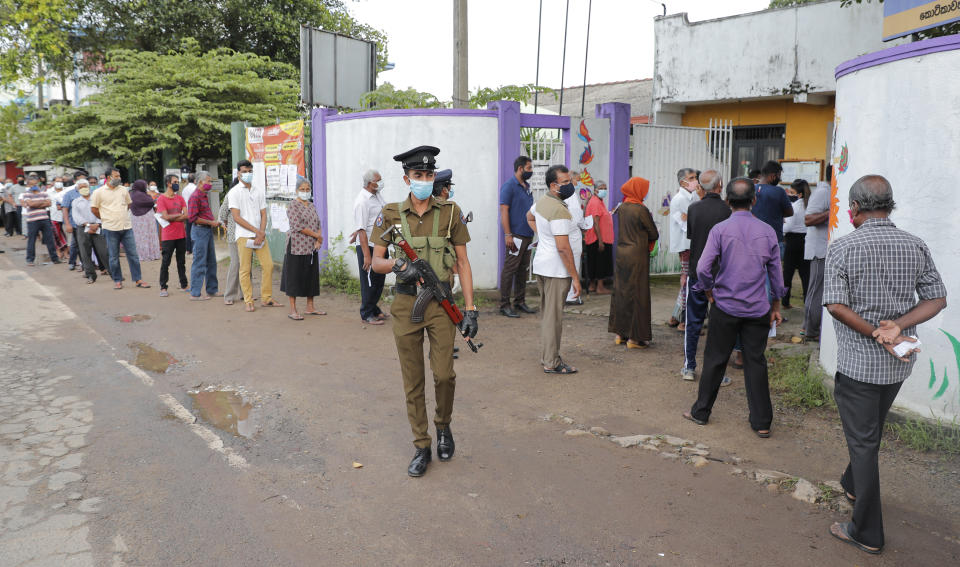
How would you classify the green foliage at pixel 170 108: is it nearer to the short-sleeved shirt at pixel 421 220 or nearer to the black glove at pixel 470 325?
the short-sleeved shirt at pixel 421 220

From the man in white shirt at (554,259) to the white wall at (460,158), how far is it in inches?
141

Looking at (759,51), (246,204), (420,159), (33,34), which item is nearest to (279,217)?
(246,204)

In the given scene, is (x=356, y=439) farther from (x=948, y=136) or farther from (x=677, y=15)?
(x=677, y=15)

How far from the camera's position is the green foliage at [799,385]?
5605 mm

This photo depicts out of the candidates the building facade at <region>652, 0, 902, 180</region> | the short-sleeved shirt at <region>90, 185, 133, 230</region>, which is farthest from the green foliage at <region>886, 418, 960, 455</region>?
the short-sleeved shirt at <region>90, 185, 133, 230</region>

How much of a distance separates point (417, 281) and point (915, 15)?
4446mm

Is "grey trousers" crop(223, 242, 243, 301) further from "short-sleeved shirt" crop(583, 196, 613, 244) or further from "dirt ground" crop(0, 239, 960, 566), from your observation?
"short-sleeved shirt" crop(583, 196, 613, 244)

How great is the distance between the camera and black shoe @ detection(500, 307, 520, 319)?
9.24 m

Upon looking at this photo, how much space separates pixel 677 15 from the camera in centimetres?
1611

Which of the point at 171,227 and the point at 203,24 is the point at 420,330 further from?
the point at 203,24

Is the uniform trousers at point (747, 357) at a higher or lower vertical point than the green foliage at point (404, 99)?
lower

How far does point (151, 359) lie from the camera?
7.22 m

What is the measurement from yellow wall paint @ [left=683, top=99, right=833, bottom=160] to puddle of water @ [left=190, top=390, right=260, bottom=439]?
43.3 feet

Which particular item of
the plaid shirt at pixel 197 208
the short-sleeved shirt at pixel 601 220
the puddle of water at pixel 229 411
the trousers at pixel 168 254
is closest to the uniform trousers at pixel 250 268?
the plaid shirt at pixel 197 208
